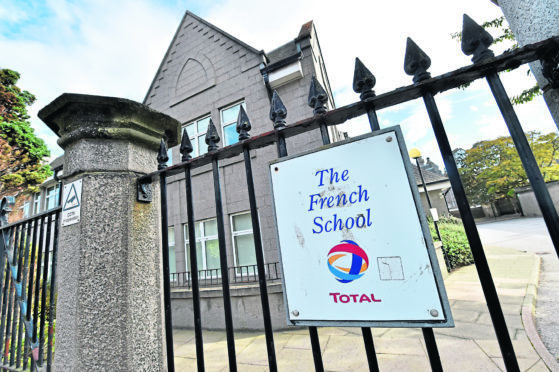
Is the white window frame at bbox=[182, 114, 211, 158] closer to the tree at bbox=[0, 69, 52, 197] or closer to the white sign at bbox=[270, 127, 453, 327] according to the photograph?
the white sign at bbox=[270, 127, 453, 327]

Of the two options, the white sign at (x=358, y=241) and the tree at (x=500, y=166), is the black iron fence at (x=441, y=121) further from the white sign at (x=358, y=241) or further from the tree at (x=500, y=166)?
the tree at (x=500, y=166)

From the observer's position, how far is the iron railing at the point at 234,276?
5.57 metres

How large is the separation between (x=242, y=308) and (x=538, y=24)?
564 cm

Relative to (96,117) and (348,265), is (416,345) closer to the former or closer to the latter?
(348,265)

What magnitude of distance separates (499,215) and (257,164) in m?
36.4

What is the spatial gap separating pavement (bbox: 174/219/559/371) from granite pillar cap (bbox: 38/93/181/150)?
332 cm

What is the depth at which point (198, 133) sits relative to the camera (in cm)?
762

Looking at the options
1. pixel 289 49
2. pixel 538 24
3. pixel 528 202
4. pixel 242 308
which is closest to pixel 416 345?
pixel 242 308

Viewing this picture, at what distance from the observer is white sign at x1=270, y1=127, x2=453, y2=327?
0.88 metres

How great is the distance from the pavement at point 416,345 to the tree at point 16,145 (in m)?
9.80

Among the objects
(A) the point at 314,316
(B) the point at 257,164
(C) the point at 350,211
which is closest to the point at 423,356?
(A) the point at 314,316

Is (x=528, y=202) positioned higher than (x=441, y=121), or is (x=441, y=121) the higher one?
(x=528, y=202)

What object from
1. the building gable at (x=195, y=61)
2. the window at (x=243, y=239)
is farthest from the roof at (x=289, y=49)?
the window at (x=243, y=239)

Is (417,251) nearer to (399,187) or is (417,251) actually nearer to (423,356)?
(399,187)
